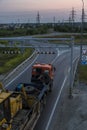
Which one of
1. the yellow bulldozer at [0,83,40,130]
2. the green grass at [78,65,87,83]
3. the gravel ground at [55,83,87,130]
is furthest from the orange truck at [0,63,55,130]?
the green grass at [78,65,87,83]

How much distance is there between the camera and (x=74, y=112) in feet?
76.7

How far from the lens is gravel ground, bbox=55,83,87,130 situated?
20788 millimetres

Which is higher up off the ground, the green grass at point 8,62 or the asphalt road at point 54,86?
the asphalt road at point 54,86

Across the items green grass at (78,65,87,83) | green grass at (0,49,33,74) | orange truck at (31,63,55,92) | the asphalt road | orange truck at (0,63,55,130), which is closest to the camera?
orange truck at (0,63,55,130)

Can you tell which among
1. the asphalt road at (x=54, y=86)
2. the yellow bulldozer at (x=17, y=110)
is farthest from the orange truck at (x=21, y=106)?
the asphalt road at (x=54, y=86)

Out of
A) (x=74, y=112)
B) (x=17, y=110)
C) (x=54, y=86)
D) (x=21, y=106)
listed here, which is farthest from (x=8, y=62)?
(x=17, y=110)

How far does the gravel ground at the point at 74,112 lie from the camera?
818 inches

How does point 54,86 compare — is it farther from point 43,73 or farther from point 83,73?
point 83,73

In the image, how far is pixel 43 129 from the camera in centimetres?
2062

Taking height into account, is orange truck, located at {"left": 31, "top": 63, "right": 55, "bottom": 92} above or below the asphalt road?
above

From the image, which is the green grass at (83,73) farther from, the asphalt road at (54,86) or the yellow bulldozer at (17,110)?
the yellow bulldozer at (17,110)

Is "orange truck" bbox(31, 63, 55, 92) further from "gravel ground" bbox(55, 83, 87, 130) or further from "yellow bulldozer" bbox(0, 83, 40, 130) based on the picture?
"yellow bulldozer" bbox(0, 83, 40, 130)

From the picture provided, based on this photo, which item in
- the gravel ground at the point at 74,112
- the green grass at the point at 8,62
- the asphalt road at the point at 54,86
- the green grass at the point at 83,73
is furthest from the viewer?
the green grass at the point at 8,62

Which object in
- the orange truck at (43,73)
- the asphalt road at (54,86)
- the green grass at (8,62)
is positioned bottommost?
the green grass at (8,62)
